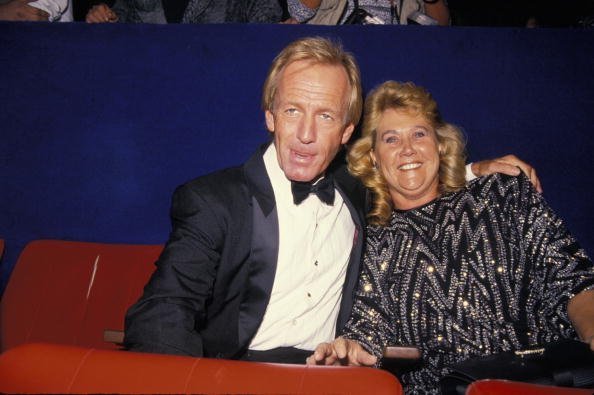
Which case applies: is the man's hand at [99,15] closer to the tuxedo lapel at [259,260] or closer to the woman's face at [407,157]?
the tuxedo lapel at [259,260]

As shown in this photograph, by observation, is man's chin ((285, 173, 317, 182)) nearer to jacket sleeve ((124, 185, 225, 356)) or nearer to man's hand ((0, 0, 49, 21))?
jacket sleeve ((124, 185, 225, 356))

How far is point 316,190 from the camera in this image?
5.24ft

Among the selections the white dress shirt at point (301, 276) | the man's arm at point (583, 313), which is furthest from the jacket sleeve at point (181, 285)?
the man's arm at point (583, 313)

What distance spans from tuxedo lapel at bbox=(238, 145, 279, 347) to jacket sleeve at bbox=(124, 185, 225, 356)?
0.43 feet

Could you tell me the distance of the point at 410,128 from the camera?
5.79 feet

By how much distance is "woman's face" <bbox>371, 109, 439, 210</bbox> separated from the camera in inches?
67.0

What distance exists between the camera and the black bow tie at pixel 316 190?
1.55 m

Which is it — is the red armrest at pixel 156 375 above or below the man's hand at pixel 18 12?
below

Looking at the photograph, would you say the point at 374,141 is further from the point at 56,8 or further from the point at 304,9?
the point at 56,8

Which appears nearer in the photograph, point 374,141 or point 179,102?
point 374,141

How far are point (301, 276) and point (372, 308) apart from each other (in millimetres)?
317

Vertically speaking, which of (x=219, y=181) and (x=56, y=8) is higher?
(x=56, y=8)

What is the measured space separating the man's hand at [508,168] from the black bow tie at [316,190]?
661 millimetres

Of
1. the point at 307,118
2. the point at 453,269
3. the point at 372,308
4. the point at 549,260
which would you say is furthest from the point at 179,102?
the point at 549,260
